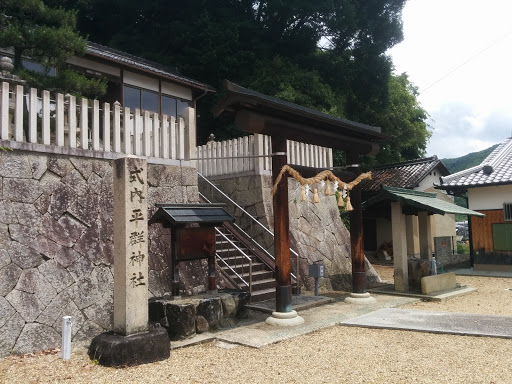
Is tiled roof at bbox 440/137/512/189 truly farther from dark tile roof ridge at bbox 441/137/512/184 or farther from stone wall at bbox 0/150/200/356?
stone wall at bbox 0/150/200/356

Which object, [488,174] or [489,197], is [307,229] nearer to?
[489,197]

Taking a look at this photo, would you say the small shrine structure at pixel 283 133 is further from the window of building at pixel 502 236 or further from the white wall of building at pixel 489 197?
the white wall of building at pixel 489 197

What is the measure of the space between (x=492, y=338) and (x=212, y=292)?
16.7ft

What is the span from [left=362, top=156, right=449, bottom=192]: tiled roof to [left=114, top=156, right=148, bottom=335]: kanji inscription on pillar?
60.6 ft

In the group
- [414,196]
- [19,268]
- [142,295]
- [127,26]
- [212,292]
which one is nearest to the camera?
[142,295]

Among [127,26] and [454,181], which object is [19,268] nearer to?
[454,181]

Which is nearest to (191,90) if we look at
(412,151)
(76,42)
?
(76,42)

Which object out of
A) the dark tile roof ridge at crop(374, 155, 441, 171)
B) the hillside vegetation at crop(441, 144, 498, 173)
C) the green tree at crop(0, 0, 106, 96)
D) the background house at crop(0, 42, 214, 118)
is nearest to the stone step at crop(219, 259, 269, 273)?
the green tree at crop(0, 0, 106, 96)

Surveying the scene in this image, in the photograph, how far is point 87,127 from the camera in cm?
862

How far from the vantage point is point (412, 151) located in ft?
97.5

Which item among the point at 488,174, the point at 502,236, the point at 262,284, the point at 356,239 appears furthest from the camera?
the point at 488,174

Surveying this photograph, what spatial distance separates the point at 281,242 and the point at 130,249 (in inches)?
126

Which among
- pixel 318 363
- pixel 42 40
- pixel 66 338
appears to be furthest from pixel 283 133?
pixel 66 338

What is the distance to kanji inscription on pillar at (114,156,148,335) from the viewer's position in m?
6.35
